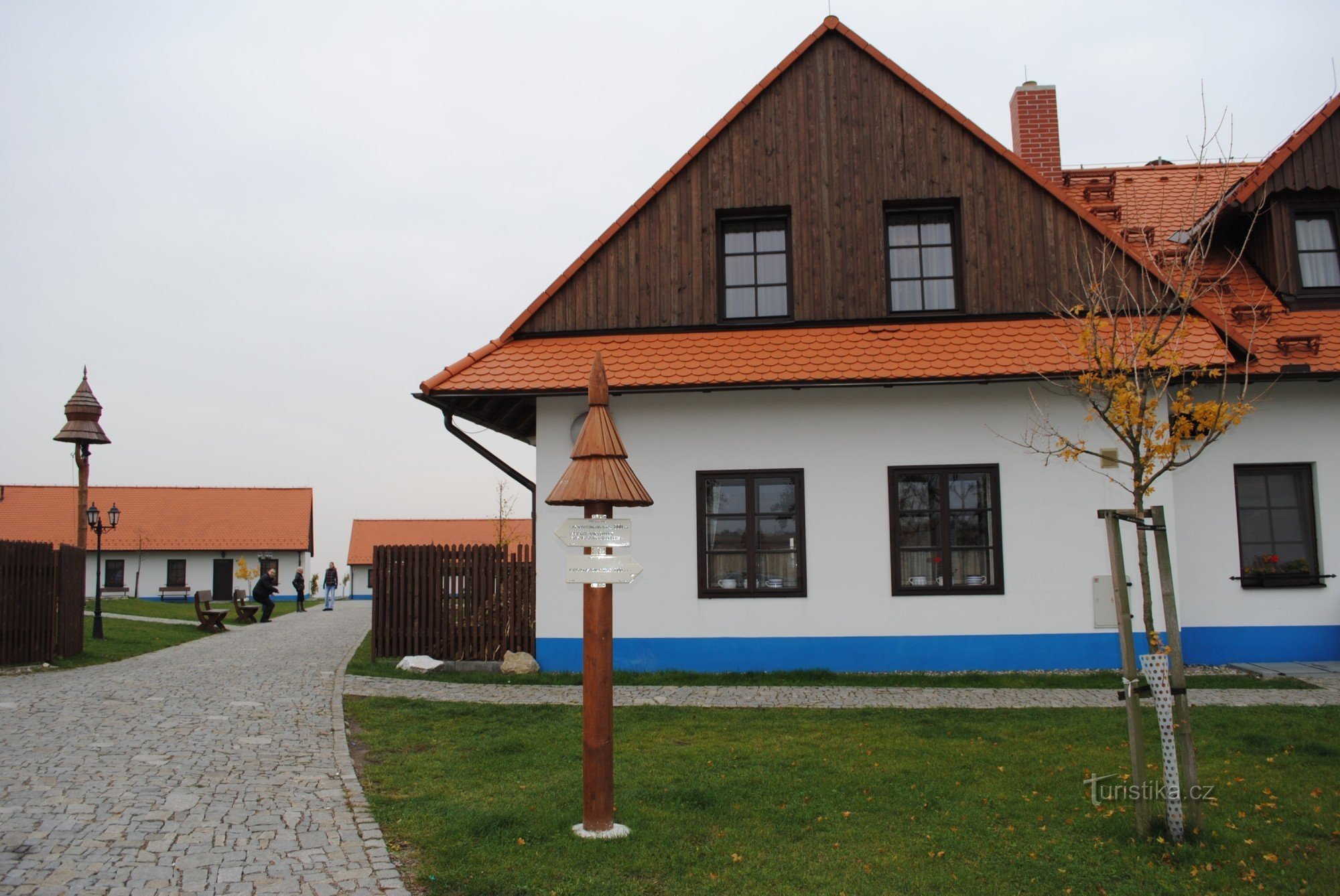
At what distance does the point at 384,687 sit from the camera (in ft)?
38.7

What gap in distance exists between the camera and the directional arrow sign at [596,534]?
6117 millimetres

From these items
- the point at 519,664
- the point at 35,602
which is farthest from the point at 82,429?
the point at 519,664

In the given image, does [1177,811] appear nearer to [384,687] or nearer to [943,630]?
[943,630]

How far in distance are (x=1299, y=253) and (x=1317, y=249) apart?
0.24 m

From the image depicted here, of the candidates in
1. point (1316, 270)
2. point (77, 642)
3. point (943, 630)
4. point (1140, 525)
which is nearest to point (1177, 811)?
point (1140, 525)

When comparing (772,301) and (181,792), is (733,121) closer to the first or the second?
(772,301)

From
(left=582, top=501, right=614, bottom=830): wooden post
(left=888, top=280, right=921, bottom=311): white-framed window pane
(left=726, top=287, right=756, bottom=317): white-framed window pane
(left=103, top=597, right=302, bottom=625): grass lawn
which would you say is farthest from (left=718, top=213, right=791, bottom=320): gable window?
(left=103, top=597, right=302, bottom=625): grass lawn

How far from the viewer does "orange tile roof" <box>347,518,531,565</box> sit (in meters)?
60.3

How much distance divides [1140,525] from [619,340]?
8463mm

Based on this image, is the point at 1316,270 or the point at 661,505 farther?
the point at 1316,270

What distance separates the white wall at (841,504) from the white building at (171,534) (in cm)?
4229

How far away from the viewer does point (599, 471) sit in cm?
626

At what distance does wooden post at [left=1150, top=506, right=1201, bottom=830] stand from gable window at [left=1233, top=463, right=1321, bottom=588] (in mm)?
8074

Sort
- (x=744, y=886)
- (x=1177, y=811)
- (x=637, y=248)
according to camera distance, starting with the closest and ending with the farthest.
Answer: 1. (x=744, y=886)
2. (x=1177, y=811)
3. (x=637, y=248)
